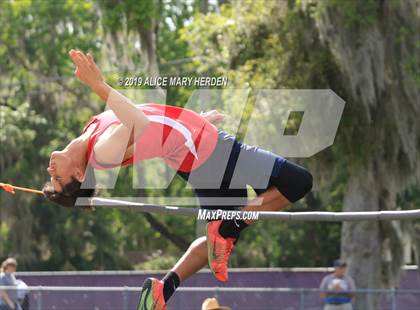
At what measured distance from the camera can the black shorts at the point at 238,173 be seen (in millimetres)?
6305

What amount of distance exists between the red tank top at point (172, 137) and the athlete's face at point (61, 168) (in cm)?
13

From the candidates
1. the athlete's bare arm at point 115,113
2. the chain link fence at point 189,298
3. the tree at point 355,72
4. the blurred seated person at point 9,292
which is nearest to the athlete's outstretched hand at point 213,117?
the athlete's bare arm at point 115,113

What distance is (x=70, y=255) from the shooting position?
28.4 m

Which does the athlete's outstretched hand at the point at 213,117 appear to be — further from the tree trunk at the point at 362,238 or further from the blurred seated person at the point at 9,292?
the tree trunk at the point at 362,238

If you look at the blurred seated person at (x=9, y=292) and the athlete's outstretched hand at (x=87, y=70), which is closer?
the athlete's outstretched hand at (x=87, y=70)

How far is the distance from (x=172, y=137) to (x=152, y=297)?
3.08ft

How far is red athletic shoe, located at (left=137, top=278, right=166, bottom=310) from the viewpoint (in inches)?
248

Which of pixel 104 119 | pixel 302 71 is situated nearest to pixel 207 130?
pixel 104 119

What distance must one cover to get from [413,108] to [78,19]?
12.7m

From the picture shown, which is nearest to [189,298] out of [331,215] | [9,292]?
[9,292]

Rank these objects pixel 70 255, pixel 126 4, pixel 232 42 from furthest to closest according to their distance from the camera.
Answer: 1. pixel 70 255
2. pixel 126 4
3. pixel 232 42

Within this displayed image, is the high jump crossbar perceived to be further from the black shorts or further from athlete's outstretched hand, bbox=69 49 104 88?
athlete's outstretched hand, bbox=69 49 104 88

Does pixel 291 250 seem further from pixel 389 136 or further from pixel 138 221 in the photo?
pixel 389 136

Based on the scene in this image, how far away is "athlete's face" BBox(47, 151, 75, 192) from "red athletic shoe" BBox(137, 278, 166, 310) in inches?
30.4
